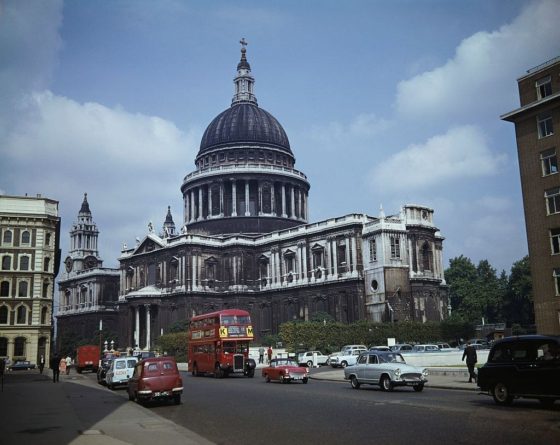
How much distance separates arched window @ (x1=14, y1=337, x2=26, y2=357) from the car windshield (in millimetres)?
54037

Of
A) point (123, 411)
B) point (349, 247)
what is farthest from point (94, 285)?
point (123, 411)

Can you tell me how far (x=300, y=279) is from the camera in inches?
3172

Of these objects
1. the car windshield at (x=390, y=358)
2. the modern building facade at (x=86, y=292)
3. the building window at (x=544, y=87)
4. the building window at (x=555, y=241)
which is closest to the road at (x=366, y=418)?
the car windshield at (x=390, y=358)

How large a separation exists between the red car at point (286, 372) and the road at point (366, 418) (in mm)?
7329

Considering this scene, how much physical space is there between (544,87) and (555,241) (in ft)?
33.8

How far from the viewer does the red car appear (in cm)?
3366

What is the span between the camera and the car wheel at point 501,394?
19.7 meters

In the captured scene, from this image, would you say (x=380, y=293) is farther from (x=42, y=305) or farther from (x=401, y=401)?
(x=401, y=401)

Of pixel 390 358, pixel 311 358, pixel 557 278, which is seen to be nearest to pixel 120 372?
pixel 390 358

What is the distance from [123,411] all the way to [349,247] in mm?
55027

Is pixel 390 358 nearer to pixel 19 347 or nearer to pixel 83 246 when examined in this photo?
pixel 19 347

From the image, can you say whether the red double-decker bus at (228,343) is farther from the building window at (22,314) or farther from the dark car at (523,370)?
the building window at (22,314)

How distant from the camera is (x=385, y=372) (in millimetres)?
26953

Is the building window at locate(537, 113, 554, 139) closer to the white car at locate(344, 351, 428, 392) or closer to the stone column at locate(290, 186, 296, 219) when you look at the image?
the white car at locate(344, 351, 428, 392)
